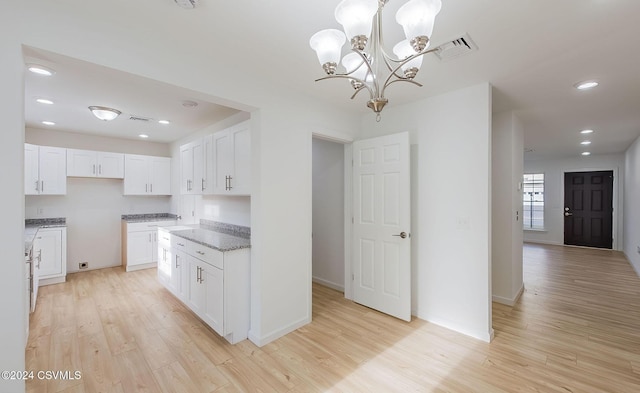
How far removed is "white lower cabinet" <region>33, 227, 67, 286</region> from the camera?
4188mm

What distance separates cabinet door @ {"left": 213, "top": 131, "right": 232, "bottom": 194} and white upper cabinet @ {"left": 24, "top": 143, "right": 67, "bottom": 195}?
3.15m

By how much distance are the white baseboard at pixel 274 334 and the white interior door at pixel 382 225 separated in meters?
0.95

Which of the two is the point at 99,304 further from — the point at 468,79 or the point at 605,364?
the point at 605,364

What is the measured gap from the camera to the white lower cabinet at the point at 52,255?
4.19 m

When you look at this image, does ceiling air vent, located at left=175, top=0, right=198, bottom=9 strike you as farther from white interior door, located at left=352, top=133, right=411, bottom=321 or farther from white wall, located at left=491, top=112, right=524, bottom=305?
white wall, located at left=491, top=112, right=524, bottom=305

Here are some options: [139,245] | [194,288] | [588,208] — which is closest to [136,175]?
[139,245]

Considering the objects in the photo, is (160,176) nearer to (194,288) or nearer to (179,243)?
(179,243)

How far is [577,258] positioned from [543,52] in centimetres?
628

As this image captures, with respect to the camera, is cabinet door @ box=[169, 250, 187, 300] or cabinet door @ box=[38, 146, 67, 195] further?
cabinet door @ box=[38, 146, 67, 195]

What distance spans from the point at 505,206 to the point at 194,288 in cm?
397

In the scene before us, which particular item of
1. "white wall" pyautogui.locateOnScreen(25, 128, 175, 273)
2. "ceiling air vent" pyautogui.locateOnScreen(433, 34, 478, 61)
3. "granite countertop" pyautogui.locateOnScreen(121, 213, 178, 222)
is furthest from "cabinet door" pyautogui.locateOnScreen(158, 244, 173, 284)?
"ceiling air vent" pyautogui.locateOnScreen(433, 34, 478, 61)

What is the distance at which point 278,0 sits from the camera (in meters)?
1.55

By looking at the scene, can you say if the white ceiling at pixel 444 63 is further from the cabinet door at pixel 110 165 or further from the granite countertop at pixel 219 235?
the granite countertop at pixel 219 235

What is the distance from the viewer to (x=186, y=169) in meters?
4.20
